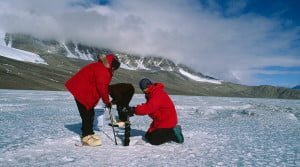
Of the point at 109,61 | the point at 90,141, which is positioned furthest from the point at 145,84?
the point at 90,141

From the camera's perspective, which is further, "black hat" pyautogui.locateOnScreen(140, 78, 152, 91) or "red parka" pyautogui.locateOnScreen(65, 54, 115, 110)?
"black hat" pyautogui.locateOnScreen(140, 78, 152, 91)

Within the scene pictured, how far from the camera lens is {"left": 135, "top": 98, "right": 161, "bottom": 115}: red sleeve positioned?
26.8 ft

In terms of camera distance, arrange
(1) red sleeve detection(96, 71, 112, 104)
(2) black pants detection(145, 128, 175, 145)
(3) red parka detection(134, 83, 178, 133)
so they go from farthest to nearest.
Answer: (2) black pants detection(145, 128, 175, 145) → (3) red parka detection(134, 83, 178, 133) → (1) red sleeve detection(96, 71, 112, 104)

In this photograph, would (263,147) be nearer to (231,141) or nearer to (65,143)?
(231,141)

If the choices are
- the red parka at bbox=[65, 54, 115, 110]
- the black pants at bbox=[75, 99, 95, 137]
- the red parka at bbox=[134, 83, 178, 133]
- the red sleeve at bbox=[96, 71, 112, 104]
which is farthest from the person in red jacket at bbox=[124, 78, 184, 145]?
the black pants at bbox=[75, 99, 95, 137]

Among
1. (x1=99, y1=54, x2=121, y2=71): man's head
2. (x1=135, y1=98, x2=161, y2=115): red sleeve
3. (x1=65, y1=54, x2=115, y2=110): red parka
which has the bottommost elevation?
(x1=135, y1=98, x2=161, y2=115): red sleeve

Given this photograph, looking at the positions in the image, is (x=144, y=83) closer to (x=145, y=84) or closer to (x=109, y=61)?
(x=145, y=84)

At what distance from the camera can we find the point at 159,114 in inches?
338

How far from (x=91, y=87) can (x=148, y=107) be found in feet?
4.79

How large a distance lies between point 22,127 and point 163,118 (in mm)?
5320

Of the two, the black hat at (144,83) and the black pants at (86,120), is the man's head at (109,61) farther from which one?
the black pants at (86,120)

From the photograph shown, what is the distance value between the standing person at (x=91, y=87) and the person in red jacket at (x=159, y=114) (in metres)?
0.80

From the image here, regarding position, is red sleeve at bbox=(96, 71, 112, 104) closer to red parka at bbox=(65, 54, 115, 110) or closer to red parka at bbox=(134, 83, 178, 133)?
red parka at bbox=(65, 54, 115, 110)

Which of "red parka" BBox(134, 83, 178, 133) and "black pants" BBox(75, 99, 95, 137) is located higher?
"red parka" BBox(134, 83, 178, 133)
